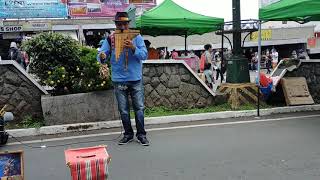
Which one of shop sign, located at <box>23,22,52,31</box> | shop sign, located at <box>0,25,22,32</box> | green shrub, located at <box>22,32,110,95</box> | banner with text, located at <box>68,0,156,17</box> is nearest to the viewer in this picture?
green shrub, located at <box>22,32,110,95</box>

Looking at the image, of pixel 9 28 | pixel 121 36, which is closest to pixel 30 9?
pixel 9 28

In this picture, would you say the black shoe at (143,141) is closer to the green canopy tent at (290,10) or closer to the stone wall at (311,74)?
the green canopy tent at (290,10)

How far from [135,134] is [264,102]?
12.9 ft

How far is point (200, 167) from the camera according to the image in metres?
5.62

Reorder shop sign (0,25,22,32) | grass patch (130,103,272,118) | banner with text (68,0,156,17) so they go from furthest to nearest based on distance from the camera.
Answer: banner with text (68,0,156,17)
shop sign (0,25,22,32)
grass patch (130,103,272,118)

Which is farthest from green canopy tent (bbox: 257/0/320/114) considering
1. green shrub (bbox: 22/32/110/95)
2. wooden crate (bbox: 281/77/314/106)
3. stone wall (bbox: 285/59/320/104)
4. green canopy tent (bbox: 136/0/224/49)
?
green shrub (bbox: 22/32/110/95)

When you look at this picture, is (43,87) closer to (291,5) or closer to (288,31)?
(291,5)

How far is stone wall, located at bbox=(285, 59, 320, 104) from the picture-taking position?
10594 millimetres

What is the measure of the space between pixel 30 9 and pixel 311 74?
73.1 ft

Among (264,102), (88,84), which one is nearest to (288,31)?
(264,102)

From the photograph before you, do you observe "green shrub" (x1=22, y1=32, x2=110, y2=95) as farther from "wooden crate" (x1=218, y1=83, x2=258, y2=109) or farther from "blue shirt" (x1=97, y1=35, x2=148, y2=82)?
"wooden crate" (x1=218, y1=83, x2=258, y2=109)

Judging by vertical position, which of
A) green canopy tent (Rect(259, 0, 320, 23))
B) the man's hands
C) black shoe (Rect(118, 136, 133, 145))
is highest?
green canopy tent (Rect(259, 0, 320, 23))

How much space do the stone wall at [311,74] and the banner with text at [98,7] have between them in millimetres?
20273

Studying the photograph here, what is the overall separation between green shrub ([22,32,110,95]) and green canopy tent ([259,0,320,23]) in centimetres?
373
